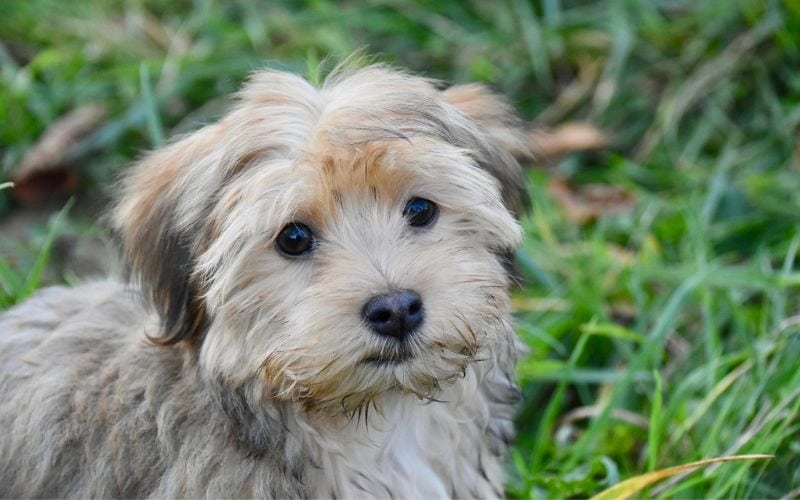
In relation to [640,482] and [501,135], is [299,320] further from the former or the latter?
[640,482]

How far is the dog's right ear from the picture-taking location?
278cm

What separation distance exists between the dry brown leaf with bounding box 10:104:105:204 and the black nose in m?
3.33

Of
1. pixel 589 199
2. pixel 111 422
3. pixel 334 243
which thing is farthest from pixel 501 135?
pixel 589 199

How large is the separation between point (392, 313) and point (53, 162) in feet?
11.2

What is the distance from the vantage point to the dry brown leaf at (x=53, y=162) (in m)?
5.41

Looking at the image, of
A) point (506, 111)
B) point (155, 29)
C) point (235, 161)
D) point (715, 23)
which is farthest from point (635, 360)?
point (155, 29)

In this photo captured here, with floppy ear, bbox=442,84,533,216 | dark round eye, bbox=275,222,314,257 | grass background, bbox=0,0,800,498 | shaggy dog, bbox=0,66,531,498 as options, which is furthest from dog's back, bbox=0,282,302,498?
floppy ear, bbox=442,84,533,216

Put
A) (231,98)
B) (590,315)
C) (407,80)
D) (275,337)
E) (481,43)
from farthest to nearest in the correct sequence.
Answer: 1. (481,43)
2. (590,315)
3. (231,98)
4. (407,80)
5. (275,337)

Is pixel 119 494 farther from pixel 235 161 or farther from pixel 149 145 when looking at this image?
pixel 149 145

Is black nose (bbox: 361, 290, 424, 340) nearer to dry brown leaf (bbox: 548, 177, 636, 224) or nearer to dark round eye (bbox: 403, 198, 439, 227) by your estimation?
dark round eye (bbox: 403, 198, 439, 227)

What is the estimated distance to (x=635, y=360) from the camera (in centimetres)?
375

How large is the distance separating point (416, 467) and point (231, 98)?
1.08m

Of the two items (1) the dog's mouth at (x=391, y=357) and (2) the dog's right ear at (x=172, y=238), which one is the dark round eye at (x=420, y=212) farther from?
(2) the dog's right ear at (x=172, y=238)

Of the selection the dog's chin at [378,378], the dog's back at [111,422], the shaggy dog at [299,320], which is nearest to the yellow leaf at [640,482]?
the shaggy dog at [299,320]
